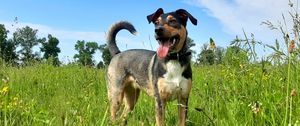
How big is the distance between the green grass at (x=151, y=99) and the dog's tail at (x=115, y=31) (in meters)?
0.78

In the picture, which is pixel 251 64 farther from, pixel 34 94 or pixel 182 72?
pixel 34 94

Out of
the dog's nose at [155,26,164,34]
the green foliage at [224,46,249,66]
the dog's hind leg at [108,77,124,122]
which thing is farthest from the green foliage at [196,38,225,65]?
the dog's hind leg at [108,77,124,122]

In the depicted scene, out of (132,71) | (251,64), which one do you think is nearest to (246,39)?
(251,64)

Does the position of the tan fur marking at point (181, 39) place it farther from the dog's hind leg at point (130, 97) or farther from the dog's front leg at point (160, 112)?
the dog's hind leg at point (130, 97)

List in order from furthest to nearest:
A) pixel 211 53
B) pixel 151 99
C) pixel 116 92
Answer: pixel 151 99, pixel 116 92, pixel 211 53

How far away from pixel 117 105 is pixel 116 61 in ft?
2.35

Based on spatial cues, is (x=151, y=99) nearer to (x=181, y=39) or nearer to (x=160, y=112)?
(x=160, y=112)

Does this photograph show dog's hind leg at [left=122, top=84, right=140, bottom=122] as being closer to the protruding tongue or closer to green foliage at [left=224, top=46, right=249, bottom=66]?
the protruding tongue

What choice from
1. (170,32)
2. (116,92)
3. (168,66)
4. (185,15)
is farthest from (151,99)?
(170,32)

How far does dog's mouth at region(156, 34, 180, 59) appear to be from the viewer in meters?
5.95

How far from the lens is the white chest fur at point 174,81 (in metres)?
5.92

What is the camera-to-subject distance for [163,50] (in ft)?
19.6

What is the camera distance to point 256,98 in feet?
15.3

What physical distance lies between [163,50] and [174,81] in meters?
0.42
